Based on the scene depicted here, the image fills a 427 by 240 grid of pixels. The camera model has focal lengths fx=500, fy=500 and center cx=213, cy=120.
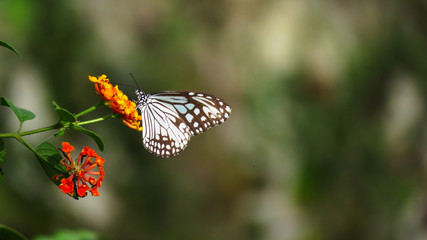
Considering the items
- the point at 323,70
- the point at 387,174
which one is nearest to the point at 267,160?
the point at 323,70

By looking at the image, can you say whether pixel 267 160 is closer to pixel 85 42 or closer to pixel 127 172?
pixel 127 172

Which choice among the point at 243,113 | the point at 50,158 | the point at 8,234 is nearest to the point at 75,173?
the point at 50,158

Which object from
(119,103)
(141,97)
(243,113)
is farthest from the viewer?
(243,113)

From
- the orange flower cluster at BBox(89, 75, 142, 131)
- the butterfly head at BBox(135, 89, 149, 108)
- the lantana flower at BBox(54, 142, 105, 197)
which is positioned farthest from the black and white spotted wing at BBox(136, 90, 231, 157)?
the lantana flower at BBox(54, 142, 105, 197)

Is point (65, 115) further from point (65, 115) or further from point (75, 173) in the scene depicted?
point (75, 173)

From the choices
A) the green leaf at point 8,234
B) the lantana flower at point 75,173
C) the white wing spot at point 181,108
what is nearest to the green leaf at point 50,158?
the lantana flower at point 75,173

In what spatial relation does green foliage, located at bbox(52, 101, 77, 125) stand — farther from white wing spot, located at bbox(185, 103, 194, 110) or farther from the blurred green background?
the blurred green background

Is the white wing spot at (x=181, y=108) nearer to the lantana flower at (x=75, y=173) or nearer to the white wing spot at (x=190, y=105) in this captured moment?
the white wing spot at (x=190, y=105)
